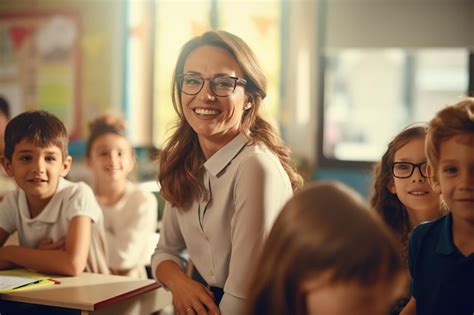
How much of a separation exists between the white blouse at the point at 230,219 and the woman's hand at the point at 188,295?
0.16 ft

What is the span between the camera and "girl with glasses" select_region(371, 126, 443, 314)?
166 cm

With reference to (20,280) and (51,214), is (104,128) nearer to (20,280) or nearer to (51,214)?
(51,214)

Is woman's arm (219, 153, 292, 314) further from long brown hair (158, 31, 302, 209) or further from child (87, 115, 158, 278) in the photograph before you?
child (87, 115, 158, 278)

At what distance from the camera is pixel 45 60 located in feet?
20.7

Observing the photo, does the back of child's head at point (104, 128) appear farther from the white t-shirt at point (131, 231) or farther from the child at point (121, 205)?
the white t-shirt at point (131, 231)

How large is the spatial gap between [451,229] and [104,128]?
147 centimetres

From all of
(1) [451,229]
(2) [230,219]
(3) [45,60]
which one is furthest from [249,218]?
(3) [45,60]

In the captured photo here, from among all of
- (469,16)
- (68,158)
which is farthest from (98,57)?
(68,158)

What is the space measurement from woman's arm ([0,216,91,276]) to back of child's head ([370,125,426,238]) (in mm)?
928

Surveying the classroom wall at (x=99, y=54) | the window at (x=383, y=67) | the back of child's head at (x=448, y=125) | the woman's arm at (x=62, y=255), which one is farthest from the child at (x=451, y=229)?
the classroom wall at (x=99, y=54)

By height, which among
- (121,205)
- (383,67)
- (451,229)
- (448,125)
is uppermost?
(383,67)

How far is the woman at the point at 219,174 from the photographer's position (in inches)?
64.9

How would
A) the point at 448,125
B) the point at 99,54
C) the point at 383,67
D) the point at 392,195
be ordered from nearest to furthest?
1. the point at 448,125
2. the point at 392,195
3. the point at 383,67
4. the point at 99,54

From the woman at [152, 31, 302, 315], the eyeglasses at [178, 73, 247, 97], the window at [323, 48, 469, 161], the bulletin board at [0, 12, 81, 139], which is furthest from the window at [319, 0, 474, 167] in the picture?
the eyeglasses at [178, 73, 247, 97]
